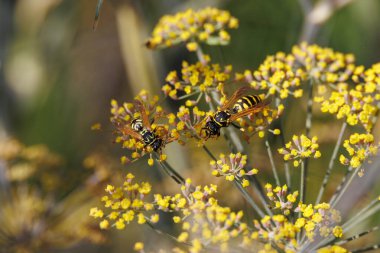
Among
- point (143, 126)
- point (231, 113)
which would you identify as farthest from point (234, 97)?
point (143, 126)

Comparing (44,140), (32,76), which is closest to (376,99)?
(32,76)

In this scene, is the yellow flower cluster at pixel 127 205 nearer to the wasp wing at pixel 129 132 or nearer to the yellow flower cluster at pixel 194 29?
the wasp wing at pixel 129 132

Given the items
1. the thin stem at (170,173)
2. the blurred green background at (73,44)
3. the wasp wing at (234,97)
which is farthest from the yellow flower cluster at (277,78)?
the thin stem at (170,173)

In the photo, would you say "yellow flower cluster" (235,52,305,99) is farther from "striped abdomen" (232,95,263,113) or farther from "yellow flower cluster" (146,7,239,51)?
"yellow flower cluster" (146,7,239,51)

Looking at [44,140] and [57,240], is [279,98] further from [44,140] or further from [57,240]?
[44,140]

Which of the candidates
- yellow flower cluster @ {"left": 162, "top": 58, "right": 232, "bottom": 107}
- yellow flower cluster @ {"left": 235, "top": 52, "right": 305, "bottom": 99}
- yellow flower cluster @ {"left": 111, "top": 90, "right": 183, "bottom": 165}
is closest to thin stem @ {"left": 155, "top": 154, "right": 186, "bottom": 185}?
yellow flower cluster @ {"left": 111, "top": 90, "right": 183, "bottom": 165}

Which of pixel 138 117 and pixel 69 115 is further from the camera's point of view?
pixel 69 115

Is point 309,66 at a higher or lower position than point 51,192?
lower
